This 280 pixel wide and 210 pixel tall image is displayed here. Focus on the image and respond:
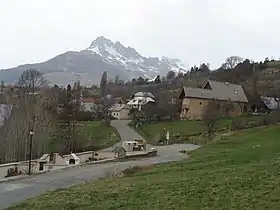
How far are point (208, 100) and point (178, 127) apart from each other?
16.3 metres

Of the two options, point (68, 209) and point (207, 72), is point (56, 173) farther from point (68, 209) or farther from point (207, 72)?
point (207, 72)

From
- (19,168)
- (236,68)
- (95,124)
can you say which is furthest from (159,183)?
(236,68)

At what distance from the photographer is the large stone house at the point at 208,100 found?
8719 cm

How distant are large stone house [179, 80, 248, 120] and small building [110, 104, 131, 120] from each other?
15025 mm

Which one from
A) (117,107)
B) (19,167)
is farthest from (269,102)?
(19,167)

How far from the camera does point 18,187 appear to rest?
22.1 meters

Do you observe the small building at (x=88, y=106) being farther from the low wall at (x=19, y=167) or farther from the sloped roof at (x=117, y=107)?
the low wall at (x=19, y=167)

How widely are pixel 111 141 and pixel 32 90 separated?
11.7 meters

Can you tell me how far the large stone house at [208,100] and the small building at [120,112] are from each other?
1502cm

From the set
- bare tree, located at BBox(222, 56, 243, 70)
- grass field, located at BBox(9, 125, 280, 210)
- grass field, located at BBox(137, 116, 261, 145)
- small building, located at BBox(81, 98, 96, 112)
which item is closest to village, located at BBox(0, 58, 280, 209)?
grass field, located at BBox(137, 116, 261, 145)

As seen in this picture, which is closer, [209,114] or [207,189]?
[207,189]

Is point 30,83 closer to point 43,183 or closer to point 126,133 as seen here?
point 126,133

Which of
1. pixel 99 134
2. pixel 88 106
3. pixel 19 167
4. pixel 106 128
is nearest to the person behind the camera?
pixel 19 167

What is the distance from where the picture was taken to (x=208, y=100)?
289 feet
